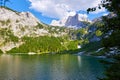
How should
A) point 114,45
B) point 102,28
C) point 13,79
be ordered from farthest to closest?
point 13,79 < point 102,28 < point 114,45

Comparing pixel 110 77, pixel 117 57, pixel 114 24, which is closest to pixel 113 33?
pixel 114 24

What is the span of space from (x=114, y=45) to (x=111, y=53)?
1.51 m

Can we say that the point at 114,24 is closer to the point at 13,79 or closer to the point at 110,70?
the point at 110,70

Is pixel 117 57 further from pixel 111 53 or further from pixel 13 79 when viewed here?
pixel 13 79

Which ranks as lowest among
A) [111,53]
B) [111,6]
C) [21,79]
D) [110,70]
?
[21,79]

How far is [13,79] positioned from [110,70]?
7770 cm

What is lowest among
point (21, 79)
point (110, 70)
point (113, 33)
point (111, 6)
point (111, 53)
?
point (21, 79)

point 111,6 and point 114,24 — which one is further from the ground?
point 111,6

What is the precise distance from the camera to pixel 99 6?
59.9ft

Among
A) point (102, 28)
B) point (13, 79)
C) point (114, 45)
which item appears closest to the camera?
point (114, 45)

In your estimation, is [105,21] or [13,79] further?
[13,79]

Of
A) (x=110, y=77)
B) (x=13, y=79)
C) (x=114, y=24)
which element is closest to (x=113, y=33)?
(x=114, y=24)

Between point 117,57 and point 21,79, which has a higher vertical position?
point 117,57

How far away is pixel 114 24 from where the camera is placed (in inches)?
685
